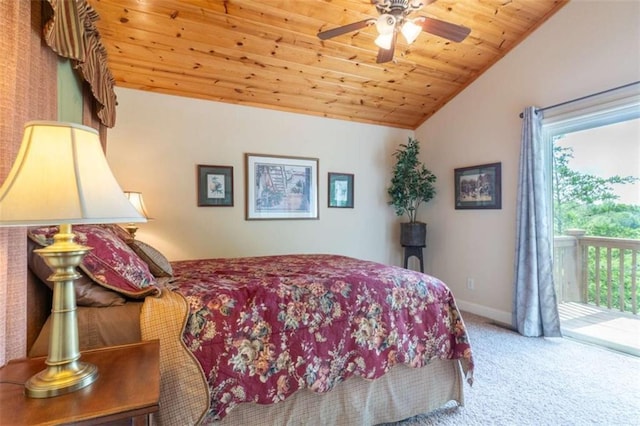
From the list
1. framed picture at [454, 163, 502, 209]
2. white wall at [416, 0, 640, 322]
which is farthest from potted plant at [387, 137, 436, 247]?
framed picture at [454, 163, 502, 209]

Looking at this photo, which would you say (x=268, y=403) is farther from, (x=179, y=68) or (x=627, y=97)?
(x=627, y=97)

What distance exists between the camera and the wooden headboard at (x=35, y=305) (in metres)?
1.20

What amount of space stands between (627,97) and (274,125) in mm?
3177

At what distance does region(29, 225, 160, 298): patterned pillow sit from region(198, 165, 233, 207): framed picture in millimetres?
2027

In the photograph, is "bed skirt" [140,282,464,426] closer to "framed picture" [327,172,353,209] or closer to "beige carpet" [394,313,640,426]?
"beige carpet" [394,313,640,426]

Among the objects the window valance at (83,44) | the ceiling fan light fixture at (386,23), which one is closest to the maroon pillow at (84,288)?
the window valance at (83,44)

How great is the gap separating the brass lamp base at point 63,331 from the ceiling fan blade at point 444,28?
7.08ft

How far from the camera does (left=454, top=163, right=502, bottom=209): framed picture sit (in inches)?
140

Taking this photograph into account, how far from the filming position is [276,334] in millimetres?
1508

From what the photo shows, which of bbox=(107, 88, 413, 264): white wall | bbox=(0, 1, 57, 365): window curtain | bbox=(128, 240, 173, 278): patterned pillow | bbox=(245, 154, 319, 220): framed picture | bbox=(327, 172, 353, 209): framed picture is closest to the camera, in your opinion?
bbox=(0, 1, 57, 365): window curtain

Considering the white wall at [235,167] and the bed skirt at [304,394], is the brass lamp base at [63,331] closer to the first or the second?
the bed skirt at [304,394]

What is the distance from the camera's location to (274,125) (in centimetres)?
381

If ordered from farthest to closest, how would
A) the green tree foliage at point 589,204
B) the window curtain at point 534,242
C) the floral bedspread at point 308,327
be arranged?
1. the window curtain at point 534,242
2. the green tree foliage at point 589,204
3. the floral bedspread at point 308,327

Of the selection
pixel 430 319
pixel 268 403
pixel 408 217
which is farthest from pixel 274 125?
pixel 268 403
